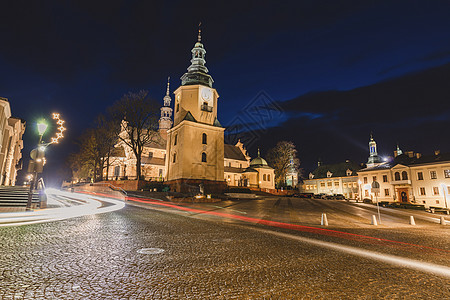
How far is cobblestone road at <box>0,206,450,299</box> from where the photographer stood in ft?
11.5

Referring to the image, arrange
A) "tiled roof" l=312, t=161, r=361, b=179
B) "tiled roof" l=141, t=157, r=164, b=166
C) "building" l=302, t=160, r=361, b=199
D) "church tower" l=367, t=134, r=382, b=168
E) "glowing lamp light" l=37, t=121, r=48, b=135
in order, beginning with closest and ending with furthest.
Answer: "glowing lamp light" l=37, t=121, r=48, b=135, "tiled roof" l=141, t=157, r=164, b=166, "building" l=302, t=160, r=361, b=199, "tiled roof" l=312, t=161, r=361, b=179, "church tower" l=367, t=134, r=382, b=168

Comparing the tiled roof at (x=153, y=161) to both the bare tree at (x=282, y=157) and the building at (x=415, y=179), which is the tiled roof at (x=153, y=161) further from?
the building at (x=415, y=179)

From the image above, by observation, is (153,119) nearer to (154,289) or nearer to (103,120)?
(103,120)

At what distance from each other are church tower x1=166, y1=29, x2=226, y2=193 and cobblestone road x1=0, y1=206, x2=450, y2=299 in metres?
29.7

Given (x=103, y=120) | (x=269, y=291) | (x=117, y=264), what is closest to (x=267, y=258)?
(x=269, y=291)

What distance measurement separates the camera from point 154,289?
3.54m

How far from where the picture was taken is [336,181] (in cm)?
7750

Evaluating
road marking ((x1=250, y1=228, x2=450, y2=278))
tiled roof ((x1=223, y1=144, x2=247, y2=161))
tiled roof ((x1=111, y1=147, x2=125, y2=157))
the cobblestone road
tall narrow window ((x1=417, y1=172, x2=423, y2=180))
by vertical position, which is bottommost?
road marking ((x1=250, y1=228, x2=450, y2=278))

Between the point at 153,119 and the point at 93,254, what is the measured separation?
34993 mm

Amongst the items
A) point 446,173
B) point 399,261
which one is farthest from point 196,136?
point 446,173

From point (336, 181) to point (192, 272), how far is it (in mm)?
83147

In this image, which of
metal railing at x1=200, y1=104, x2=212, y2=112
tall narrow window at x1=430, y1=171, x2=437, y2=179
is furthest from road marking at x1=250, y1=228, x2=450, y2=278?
tall narrow window at x1=430, y1=171, x2=437, y2=179

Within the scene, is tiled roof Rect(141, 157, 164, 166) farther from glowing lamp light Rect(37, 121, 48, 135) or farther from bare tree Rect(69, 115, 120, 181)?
glowing lamp light Rect(37, 121, 48, 135)

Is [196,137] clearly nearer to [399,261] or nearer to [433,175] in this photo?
[399,261]
